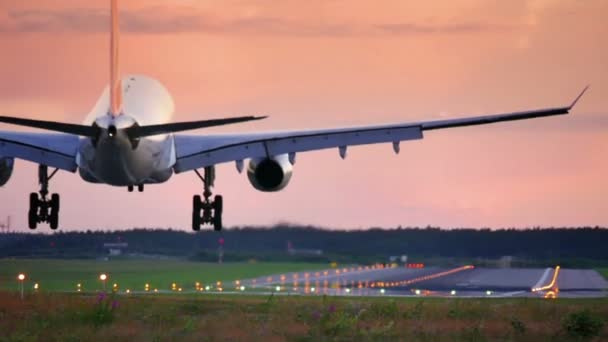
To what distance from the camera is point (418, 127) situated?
42.9 metres

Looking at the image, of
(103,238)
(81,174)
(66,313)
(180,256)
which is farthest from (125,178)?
(180,256)

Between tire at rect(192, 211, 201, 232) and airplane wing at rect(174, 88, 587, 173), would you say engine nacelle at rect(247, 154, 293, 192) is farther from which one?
tire at rect(192, 211, 201, 232)

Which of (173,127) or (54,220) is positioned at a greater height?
(173,127)

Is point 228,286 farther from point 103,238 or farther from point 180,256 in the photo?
point 180,256

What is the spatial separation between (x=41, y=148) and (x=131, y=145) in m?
6.05

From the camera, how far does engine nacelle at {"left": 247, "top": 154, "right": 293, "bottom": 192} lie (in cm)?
4734

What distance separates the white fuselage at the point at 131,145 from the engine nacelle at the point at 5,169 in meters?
3.42

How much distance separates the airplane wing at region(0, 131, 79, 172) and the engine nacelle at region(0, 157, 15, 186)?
159 cm

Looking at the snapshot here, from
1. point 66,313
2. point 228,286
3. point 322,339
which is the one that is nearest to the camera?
point 322,339

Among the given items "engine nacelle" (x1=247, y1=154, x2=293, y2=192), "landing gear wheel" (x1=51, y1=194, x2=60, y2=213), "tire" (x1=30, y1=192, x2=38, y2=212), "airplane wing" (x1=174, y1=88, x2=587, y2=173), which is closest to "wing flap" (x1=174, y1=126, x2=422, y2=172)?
"airplane wing" (x1=174, y1=88, x2=587, y2=173)

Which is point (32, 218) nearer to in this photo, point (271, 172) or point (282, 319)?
point (271, 172)

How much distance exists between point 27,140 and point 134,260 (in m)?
29.3

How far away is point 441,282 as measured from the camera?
207 ft

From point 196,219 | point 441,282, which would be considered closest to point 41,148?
point 196,219
